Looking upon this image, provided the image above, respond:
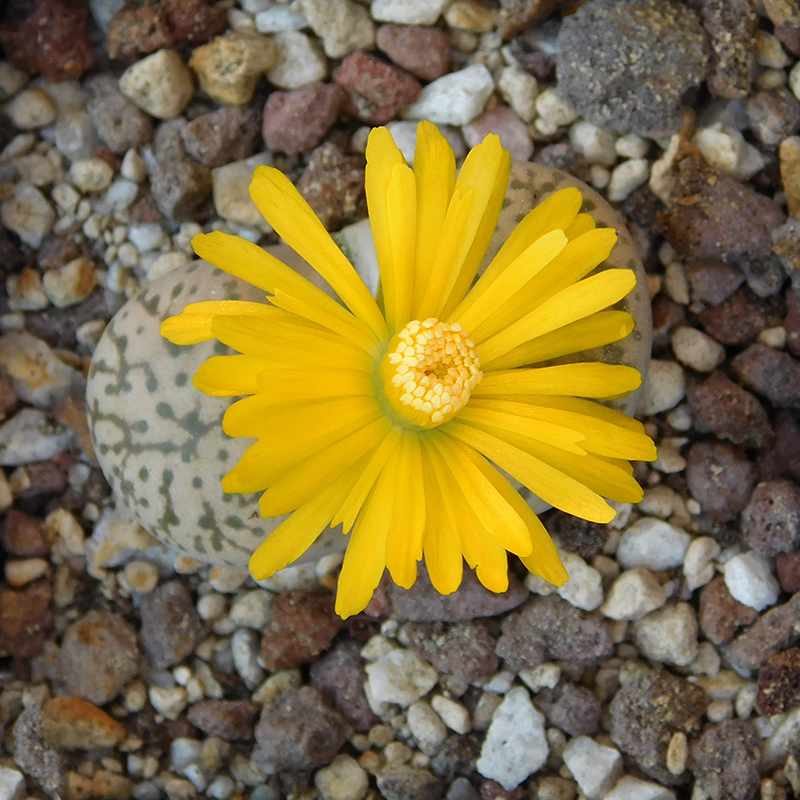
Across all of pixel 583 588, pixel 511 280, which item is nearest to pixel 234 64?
pixel 511 280

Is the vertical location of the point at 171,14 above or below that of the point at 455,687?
above

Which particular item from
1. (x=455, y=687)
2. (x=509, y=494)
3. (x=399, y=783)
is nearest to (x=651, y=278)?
(x=509, y=494)

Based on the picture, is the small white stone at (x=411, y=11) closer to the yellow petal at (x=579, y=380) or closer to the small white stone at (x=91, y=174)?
the small white stone at (x=91, y=174)

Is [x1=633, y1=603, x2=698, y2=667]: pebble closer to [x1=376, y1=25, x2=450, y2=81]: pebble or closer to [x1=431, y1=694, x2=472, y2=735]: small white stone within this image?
[x1=431, y1=694, x2=472, y2=735]: small white stone

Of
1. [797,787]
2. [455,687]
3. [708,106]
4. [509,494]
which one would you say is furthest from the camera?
[708,106]

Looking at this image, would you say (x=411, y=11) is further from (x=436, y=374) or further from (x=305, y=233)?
(x=436, y=374)

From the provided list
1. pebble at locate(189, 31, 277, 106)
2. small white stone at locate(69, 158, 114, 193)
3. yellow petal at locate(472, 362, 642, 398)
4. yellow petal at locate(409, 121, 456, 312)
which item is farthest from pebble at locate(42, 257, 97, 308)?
yellow petal at locate(472, 362, 642, 398)

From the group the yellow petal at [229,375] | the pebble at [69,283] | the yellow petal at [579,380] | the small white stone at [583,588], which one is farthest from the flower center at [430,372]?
the pebble at [69,283]

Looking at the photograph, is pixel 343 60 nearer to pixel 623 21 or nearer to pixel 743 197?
pixel 623 21
